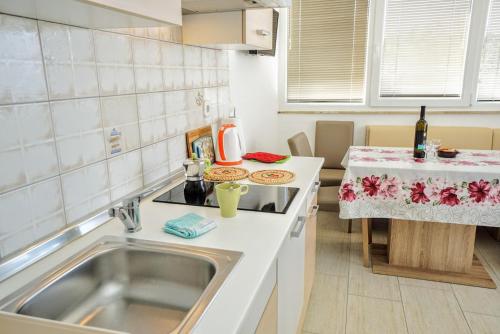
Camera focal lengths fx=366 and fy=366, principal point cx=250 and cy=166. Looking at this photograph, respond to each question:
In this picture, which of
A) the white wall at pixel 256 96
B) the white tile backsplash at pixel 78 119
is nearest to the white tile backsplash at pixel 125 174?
the white tile backsplash at pixel 78 119

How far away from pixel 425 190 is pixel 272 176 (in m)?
1.02

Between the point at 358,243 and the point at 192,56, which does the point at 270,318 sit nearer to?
the point at 192,56

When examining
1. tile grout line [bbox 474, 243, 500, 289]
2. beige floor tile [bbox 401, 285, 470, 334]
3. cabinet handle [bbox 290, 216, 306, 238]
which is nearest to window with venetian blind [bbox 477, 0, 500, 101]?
tile grout line [bbox 474, 243, 500, 289]

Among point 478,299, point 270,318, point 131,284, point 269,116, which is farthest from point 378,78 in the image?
point 131,284

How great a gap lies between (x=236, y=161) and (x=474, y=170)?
137 cm

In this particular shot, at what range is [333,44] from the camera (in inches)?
144

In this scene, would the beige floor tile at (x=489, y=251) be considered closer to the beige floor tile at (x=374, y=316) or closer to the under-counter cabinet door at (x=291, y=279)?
the beige floor tile at (x=374, y=316)

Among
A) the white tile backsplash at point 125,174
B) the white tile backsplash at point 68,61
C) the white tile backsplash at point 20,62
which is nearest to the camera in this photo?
the white tile backsplash at point 20,62

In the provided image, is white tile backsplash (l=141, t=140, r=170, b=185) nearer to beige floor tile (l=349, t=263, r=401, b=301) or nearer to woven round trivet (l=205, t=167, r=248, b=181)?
woven round trivet (l=205, t=167, r=248, b=181)

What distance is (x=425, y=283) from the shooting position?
7.72 ft

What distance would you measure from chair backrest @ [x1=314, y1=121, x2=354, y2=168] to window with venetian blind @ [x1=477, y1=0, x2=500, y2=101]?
1.24 m

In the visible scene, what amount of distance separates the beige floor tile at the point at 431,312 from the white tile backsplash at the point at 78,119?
1527mm

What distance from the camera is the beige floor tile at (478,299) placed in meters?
2.07

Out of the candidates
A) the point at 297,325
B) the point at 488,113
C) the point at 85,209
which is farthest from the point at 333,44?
the point at 85,209
